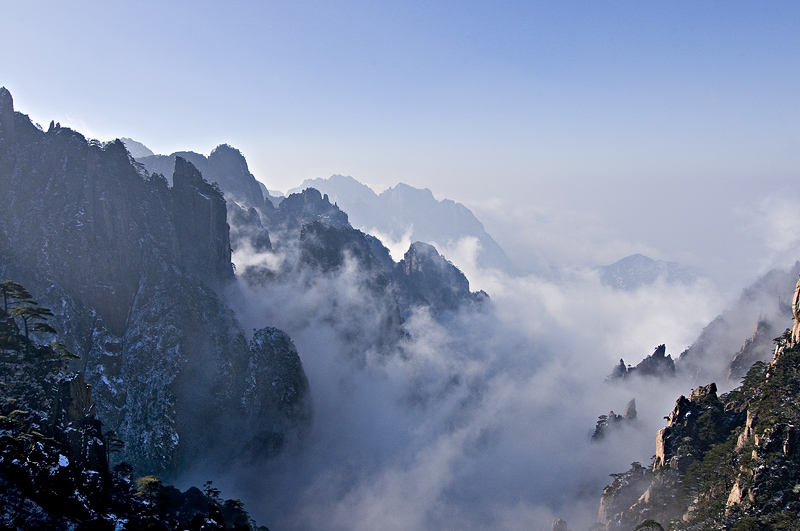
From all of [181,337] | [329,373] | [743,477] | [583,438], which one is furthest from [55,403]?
[583,438]

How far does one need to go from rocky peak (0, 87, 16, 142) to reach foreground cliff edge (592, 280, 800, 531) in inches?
7145

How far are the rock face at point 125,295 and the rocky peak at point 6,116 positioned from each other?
29 centimetres

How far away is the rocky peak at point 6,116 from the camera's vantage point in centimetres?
11500

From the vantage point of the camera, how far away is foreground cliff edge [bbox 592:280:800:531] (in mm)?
55219

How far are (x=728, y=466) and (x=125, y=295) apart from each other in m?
150

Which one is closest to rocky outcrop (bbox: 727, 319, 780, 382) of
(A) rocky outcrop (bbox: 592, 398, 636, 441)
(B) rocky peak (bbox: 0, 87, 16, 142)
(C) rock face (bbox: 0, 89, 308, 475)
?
(A) rocky outcrop (bbox: 592, 398, 636, 441)

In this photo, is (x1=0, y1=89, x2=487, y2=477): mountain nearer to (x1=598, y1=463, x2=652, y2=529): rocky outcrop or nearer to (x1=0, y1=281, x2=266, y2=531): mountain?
(x1=0, y1=281, x2=266, y2=531): mountain

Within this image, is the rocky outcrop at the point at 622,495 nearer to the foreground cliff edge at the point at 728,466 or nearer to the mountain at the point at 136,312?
the foreground cliff edge at the point at 728,466

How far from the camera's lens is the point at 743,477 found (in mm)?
57938

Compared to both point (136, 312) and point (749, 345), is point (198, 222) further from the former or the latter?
point (749, 345)

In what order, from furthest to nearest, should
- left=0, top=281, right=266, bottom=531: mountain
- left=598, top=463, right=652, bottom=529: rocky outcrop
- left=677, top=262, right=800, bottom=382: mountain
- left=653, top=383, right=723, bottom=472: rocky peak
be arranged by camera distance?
1. left=677, top=262, right=800, bottom=382: mountain
2. left=598, top=463, right=652, bottom=529: rocky outcrop
3. left=653, top=383, right=723, bottom=472: rocky peak
4. left=0, top=281, right=266, bottom=531: mountain

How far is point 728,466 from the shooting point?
227 feet

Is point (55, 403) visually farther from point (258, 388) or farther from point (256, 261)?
point (256, 261)

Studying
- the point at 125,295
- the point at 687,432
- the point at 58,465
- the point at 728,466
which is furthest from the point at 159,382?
the point at 687,432
